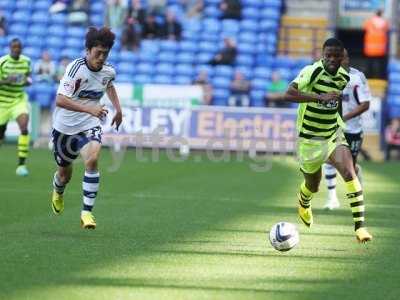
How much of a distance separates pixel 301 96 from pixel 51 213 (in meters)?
3.88

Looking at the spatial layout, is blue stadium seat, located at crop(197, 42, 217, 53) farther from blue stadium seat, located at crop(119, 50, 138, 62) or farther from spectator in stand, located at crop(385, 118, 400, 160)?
spectator in stand, located at crop(385, 118, 400, 160)

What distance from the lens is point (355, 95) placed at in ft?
46.3

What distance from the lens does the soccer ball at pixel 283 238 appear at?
9.71 metres

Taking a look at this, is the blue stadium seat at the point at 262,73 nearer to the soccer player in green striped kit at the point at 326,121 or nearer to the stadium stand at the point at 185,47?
the stadium stand at the point at 185,47

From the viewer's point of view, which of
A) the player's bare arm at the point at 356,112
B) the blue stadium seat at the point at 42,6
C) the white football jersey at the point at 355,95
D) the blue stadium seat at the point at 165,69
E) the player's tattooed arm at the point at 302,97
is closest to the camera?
the player's tattooed arm at the point at 302,97

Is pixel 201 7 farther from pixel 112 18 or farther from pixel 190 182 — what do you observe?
pixel 190 182

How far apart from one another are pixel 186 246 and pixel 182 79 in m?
19.5

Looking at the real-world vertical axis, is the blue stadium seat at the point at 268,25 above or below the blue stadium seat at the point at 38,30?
above

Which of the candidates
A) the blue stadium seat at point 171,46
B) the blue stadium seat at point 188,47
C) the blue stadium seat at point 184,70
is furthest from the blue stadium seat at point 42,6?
the blue stadium seat at point 184,70

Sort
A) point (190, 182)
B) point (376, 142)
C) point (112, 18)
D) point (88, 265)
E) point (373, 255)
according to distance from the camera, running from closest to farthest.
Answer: point (88, 265) < point (373, 255) < point (190, 182) < point (376, 142) < point (112, 18)

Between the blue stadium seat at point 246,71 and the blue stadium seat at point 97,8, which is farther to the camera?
the blue stadium seat at point 97,8

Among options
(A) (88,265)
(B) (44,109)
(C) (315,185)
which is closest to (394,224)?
(C) (315,185)

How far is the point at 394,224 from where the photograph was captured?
12891mm

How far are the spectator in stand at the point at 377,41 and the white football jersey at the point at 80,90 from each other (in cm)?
1835
